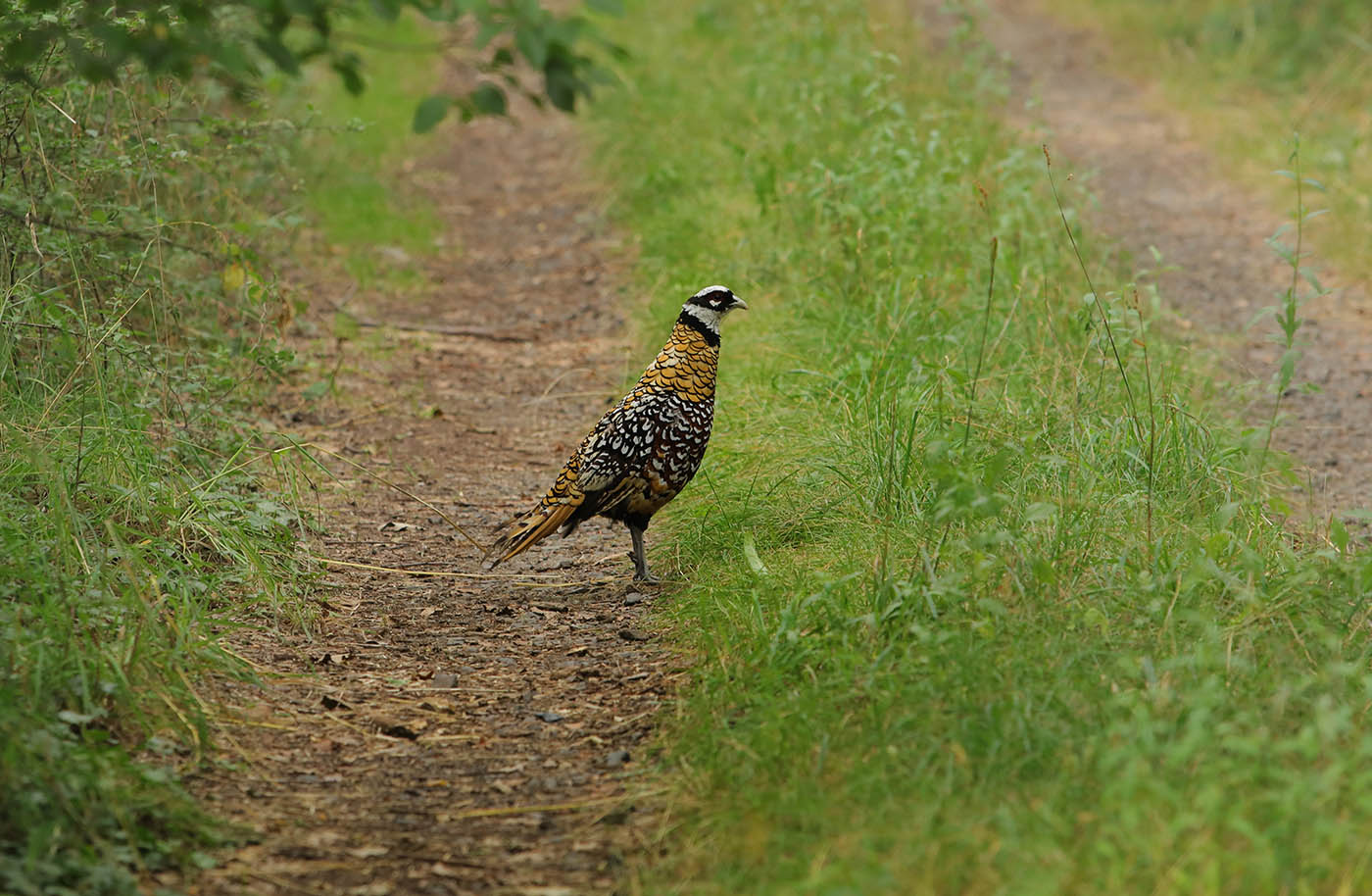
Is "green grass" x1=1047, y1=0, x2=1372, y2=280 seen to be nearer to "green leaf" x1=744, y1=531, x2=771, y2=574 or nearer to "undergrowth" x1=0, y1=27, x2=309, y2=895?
"green leaf" x1=744, y1=531, x2=771, y2=574

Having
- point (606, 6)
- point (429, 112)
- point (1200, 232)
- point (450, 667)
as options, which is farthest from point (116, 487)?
point (1200, 232)

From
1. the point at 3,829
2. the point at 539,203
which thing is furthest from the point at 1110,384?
the point at 539,203

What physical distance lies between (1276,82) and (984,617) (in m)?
11.2

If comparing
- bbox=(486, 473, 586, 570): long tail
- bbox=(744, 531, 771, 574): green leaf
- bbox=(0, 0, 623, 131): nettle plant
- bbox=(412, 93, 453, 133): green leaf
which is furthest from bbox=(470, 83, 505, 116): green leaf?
bbox=(486, 473, 586, 570): long tail

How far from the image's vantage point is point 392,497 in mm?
6617

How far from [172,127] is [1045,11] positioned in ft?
47.0

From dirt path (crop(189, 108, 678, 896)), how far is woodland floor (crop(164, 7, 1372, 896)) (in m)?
0.01

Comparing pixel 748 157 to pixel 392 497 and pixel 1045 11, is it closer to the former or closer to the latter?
pixel 392 497

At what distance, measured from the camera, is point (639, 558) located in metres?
5.54

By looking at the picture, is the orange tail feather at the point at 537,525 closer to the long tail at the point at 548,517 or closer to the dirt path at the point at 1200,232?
the long tail at the point at 548,517

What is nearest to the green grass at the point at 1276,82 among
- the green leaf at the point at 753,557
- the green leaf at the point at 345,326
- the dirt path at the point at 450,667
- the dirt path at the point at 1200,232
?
the dirt path at the point at 1200,232

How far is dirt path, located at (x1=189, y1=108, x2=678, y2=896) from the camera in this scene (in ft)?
11.9

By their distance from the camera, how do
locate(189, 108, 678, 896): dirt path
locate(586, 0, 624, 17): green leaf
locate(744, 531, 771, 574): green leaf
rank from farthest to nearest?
locate(744, 531, 771, 574): green leaf, locate(189, 108, 678, 896): dirt path, locate(586, 0, 624, 17): green leaf

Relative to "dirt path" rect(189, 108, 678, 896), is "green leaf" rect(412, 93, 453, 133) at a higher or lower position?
higher
